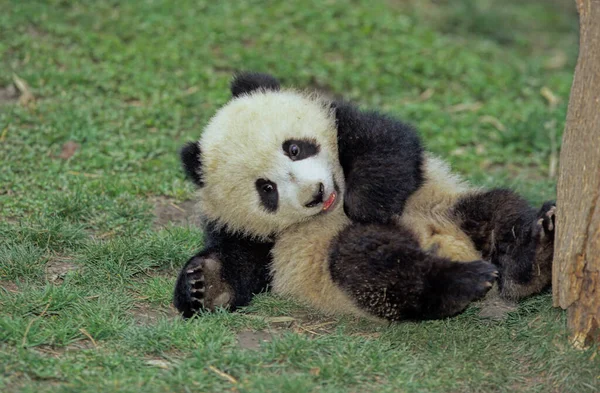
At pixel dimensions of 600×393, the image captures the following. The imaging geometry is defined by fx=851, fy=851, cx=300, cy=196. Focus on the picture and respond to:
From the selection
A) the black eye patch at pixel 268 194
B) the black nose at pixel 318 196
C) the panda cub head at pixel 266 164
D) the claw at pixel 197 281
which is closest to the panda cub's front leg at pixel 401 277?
the black nose at pixel 318 196

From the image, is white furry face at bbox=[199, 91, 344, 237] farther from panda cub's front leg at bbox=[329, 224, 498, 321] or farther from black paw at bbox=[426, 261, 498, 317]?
black paw at bbox=[426, 261, 498, 317]

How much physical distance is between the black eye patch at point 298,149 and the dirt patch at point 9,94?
3.59m

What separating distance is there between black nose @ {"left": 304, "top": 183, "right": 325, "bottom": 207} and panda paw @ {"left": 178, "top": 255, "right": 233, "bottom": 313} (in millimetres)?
659

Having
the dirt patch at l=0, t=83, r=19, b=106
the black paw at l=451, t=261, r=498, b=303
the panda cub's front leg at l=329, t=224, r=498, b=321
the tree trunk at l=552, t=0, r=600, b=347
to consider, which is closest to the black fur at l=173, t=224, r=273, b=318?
the panda cub's front leg at l=329, t=224, r=498, b=321

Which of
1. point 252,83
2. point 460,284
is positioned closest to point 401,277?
point 460,284

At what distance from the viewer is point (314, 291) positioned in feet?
15.5

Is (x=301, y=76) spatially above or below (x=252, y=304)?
above

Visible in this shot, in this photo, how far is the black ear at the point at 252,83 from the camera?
5137 millimetres

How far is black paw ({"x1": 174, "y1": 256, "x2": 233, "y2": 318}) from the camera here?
462 cm

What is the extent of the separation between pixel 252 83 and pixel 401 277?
1.61 m

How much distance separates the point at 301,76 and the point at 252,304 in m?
3.72

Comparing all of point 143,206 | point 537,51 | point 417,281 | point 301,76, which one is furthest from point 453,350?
point 537,51

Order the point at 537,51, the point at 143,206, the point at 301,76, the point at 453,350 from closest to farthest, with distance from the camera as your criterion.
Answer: the point at 453,350, the point at 143,206, the point at 301,76, the point at 537,51

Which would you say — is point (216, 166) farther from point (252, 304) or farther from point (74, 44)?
point (74, 44)
